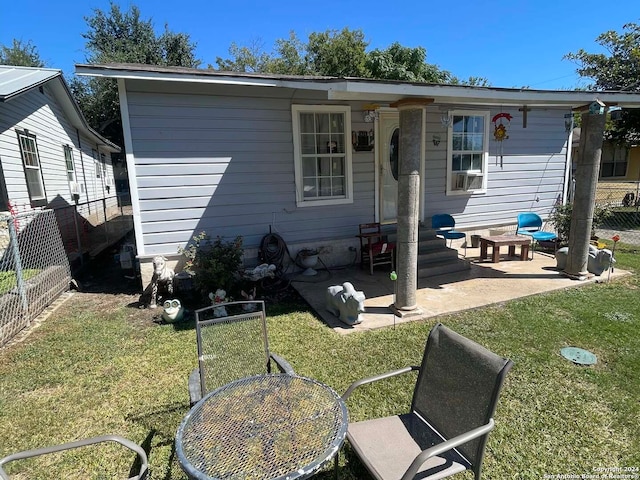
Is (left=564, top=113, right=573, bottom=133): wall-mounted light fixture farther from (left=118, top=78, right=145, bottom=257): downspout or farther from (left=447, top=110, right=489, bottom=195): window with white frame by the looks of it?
(left=118, top=78, right=145, bottom=257): downspout

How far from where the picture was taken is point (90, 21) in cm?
2295

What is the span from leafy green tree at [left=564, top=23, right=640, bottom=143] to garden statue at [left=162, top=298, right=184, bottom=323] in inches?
639

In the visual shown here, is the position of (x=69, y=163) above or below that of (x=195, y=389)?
above

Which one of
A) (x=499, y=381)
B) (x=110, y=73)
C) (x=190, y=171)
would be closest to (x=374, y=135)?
(x=190, y=171)

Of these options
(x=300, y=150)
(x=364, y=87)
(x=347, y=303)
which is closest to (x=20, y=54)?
(x=300, y=150)

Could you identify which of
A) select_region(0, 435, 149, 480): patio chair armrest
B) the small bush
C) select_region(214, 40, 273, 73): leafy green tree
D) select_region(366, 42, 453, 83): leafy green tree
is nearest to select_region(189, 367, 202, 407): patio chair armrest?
select_region(0, 435, 149, 480): patio chair armrest

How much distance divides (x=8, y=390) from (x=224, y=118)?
4226 mm

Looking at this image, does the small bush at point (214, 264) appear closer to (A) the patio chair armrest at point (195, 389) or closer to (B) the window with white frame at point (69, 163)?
(A) the patio chair armrest at point (195, 389)

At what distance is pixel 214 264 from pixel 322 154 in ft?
9.03

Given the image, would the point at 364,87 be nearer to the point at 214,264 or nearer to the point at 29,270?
the point at 214,264

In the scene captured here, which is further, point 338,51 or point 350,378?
point 338,51

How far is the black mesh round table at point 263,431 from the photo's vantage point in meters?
1.45

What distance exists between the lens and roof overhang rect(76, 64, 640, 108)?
12.7 feet

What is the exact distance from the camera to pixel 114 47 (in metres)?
22.0
